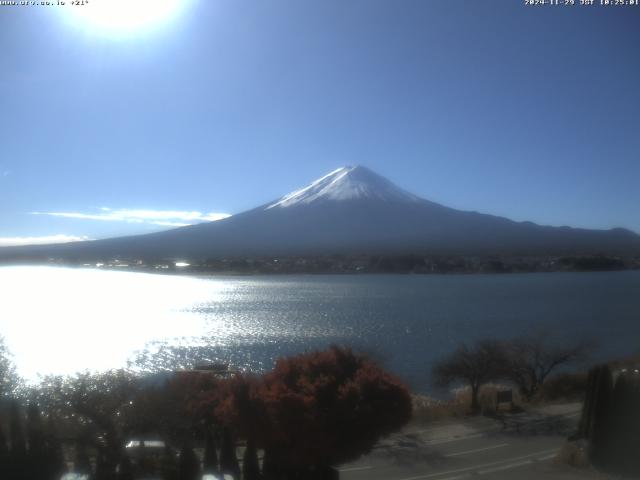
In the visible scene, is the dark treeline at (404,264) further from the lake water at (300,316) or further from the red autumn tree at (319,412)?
the red autumn tree at (319,412)

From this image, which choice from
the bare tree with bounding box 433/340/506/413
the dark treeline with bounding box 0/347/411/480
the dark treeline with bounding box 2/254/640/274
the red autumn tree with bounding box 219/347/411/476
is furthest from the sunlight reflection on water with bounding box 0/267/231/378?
the bare tree with bounding box 433/340/506/413

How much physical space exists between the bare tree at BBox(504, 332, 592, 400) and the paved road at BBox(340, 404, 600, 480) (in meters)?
3.77

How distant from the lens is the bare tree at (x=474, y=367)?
43.4ft

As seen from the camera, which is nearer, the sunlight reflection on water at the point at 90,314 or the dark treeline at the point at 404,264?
the sunlight reflection on water at the point at 90,314

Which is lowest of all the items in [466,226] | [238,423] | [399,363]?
[399,363]

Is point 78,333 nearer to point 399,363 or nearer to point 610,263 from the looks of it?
point 399,363

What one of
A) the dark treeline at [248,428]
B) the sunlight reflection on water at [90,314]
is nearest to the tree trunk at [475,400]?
the dark treeline at [248,428]

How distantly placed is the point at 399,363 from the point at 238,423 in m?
11.1

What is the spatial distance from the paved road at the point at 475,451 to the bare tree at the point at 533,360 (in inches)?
148

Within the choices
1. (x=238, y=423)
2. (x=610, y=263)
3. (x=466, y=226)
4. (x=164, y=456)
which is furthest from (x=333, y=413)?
(x=466, y=226)

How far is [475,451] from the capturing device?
8062mm

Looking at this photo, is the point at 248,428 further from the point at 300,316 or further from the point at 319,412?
the point at 300,316

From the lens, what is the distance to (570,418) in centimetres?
965

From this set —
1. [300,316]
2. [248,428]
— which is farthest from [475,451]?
[300,316]
